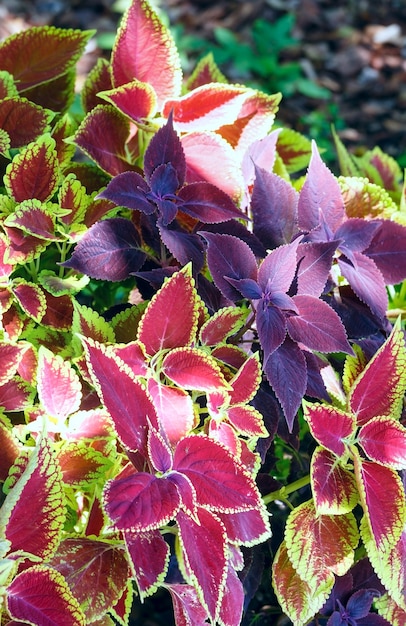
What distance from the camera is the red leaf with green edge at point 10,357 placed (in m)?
0.89

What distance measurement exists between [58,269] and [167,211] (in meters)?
0.24

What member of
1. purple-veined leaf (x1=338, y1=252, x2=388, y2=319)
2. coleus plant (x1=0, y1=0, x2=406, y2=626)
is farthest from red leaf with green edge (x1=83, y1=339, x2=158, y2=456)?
purple-veined leaf (x1=338, y1=252, x2=388, y2=319)

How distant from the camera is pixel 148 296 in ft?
3.41

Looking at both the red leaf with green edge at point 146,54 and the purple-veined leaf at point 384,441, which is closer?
the purple-veined leaf at point 384,441

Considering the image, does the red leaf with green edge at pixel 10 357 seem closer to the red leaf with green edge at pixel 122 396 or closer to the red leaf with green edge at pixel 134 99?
the red leaf with green edge at pixel 122 396

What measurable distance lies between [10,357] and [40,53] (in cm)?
52

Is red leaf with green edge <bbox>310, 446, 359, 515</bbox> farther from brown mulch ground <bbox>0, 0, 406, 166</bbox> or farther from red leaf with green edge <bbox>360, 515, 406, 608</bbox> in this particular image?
brown mulch ground <bbox>0, 0, 406, 166</bbox>

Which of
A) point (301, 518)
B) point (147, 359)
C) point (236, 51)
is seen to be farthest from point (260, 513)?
point (236, 51)

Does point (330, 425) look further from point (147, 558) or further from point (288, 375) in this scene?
point (147, 558)

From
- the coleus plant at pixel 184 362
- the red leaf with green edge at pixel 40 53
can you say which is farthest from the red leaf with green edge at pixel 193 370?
the red leaf with green edge at pixel 40 53

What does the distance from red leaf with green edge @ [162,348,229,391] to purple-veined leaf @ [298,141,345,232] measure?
0.25 metres

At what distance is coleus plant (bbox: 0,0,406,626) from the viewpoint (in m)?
0.79

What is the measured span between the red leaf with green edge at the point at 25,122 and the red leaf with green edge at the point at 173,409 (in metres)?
0.43

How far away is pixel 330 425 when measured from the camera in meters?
0.90
